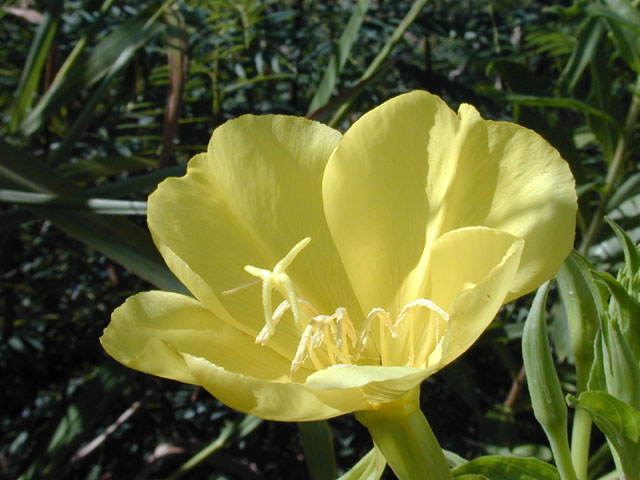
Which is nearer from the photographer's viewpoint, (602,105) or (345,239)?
(345,239)

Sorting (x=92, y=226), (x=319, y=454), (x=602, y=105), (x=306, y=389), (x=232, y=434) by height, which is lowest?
(x=232, y=434)

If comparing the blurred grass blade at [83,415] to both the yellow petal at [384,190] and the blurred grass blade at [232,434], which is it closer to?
the blurred grass blade at [232,434]

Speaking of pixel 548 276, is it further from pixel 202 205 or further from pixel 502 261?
pixel 202 205

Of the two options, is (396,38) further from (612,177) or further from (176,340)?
(176,340)

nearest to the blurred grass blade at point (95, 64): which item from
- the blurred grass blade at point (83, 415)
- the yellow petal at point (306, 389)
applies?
the blurred grass blade at point (83, 415)

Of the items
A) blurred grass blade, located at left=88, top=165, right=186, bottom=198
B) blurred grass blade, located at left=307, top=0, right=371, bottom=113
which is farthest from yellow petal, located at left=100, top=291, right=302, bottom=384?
blurred grass blade, located at left=307, top=0, right=371, bottom=113

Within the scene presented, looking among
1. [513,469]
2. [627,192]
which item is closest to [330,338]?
[513,469]

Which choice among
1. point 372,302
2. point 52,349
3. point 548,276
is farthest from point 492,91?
point 52,349
